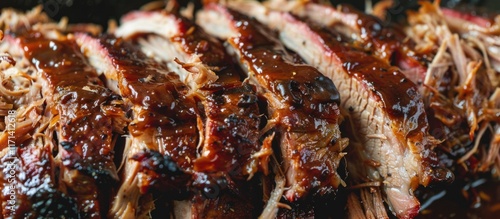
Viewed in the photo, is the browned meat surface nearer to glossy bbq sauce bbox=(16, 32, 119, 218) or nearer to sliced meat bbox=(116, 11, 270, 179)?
sliced meat bbox=(116, 11, 270, 179)

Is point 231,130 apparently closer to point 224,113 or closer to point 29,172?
point 224,113

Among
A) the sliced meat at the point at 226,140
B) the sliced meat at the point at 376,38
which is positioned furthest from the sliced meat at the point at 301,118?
the sliced meat at the point at 376,38

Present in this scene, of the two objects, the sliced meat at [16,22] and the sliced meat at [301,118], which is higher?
the sliced meat at [16,22]

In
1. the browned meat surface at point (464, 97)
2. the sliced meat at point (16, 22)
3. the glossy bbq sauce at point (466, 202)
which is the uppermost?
the sliced meat at point (16, 22)

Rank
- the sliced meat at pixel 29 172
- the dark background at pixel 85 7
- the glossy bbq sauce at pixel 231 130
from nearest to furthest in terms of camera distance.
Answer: the sliced meat at pixel 29 172
the glossy bbq sauce at pixel 231 130
the dark background at pixel 85 7

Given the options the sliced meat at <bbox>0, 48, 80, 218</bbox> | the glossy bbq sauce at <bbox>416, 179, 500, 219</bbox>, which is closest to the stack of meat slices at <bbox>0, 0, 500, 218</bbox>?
the sliced meat at <bbox>0, 48, 80, 218</bbox>

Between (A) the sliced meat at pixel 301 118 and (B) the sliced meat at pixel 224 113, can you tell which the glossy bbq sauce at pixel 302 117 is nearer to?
(A) the sliced meat at pixel 301 118

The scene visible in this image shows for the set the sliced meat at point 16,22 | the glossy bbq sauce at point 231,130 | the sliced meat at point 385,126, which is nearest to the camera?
the glossy bbq sauce at point 231,130

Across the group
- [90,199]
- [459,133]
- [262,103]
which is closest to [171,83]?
[262,103]
